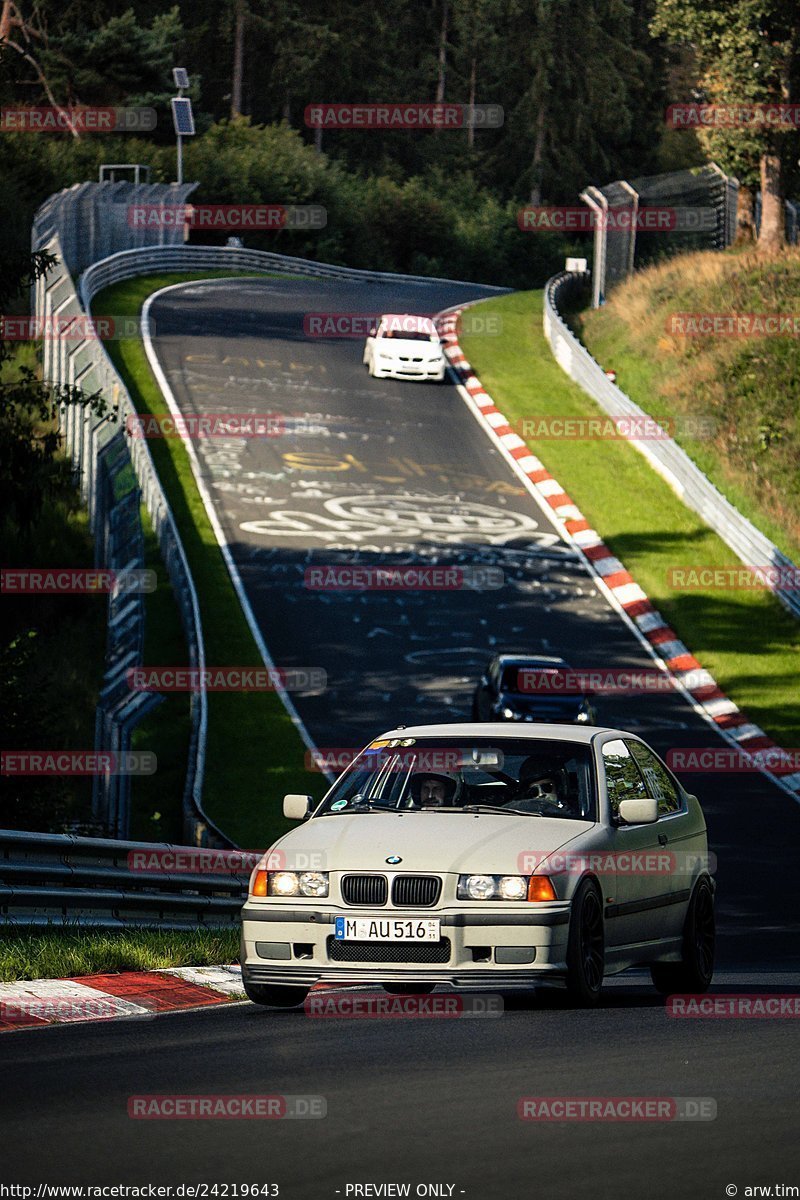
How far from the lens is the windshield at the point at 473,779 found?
1030 cm

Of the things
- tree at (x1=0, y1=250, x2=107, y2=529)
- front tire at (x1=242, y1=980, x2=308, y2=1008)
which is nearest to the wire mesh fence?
tree at (x1=0, y1=250, x2=107, y2=529)

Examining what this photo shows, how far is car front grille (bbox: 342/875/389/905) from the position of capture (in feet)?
30.6

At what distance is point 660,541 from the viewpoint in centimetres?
3338

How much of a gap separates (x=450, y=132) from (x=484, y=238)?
2089 centimetres

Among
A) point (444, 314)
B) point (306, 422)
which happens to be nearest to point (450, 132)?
point (444, 314)

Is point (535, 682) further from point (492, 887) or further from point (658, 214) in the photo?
point (658, 214)

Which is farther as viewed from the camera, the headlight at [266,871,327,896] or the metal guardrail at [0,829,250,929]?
the metal guardrail at [0,829,250,929]

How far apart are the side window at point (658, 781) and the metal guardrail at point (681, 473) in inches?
757

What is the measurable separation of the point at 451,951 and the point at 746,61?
42514 millimetres

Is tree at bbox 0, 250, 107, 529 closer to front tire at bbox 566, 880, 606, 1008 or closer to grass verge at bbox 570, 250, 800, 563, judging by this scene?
front tire at bbox 566, 880, 606, 1008

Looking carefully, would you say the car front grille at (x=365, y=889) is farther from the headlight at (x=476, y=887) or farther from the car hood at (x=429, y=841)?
the headlight at (x=476, y=887)

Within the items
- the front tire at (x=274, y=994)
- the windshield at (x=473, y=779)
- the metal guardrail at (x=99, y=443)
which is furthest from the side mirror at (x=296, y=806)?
the metal guardrail at (x=99, y=443)

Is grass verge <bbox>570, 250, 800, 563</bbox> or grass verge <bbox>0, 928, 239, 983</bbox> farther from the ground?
grass verge <bbox>0, 928, 239, 983</bbox>

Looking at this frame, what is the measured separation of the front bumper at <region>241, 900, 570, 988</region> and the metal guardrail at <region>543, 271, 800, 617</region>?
21.7 m
